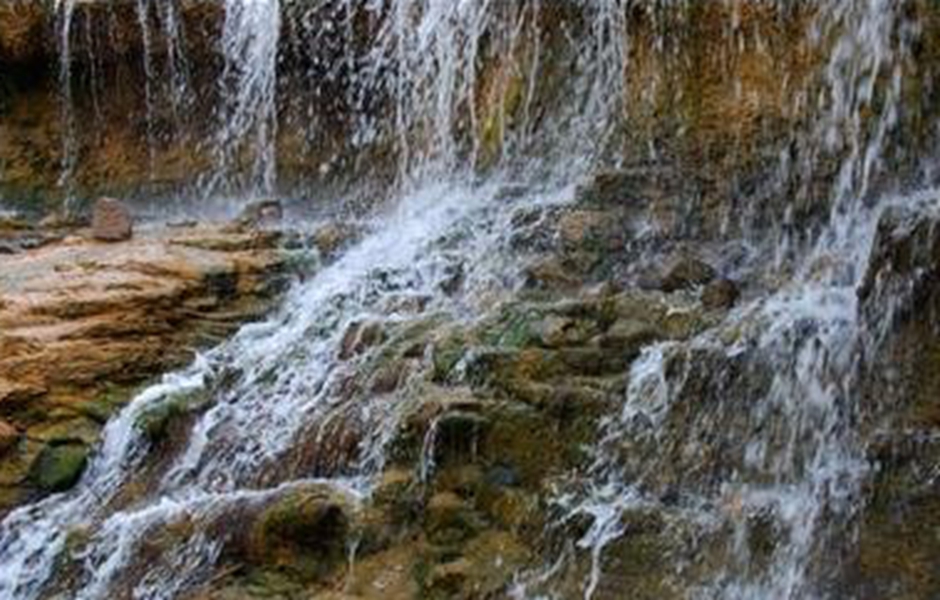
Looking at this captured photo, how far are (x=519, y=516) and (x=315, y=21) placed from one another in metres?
7.09

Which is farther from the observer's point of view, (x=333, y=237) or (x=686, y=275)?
(x=333, y=237)

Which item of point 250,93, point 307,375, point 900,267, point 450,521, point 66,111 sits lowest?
point 450,521

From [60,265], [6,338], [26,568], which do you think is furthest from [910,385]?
[60,265]

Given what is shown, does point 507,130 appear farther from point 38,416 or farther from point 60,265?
→ point 38,416

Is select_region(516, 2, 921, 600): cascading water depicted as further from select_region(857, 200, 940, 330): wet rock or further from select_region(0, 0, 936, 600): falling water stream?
select_region(857, 200, 940, 330): wet rock

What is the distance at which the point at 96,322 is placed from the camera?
359 inches

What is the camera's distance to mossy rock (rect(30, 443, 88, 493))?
8297 mm

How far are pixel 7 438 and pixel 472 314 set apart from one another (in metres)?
2.77

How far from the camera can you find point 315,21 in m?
12.9

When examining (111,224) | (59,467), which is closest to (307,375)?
(59,467)

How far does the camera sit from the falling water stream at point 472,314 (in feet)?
22.2

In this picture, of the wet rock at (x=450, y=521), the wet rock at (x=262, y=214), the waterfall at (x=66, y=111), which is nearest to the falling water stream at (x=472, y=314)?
the wet rock at (x=450, y=521)

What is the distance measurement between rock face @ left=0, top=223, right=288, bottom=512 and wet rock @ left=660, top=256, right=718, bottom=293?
110 inches

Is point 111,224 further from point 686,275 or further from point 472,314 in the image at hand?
point 686,275
